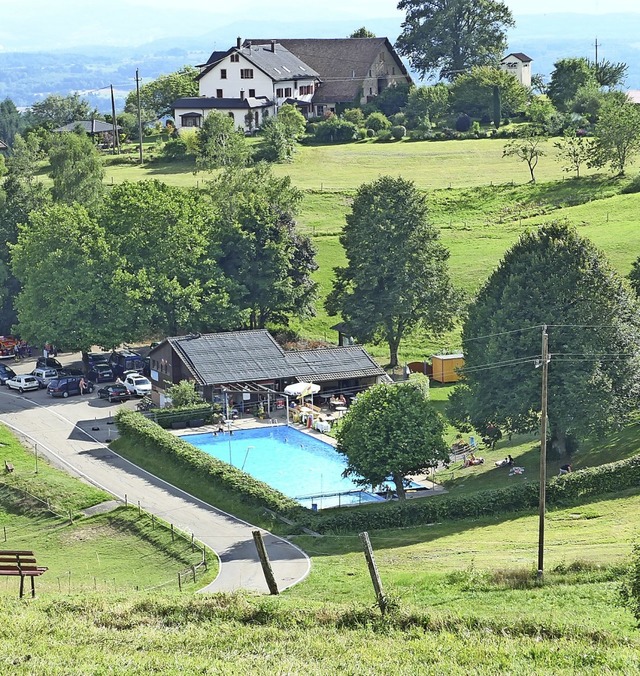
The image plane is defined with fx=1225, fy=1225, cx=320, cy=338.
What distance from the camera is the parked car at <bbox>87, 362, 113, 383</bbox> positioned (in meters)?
71.8

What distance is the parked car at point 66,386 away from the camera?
6931 centimetres

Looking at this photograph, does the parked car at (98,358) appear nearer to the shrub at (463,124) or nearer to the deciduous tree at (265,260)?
the deciduous tree at (265,260)

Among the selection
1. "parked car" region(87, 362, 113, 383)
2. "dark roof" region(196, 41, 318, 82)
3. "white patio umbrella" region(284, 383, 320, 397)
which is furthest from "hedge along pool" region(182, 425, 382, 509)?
"dark roof" region(196, 41, 318, 82)

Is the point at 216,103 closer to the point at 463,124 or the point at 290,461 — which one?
the point at 463,124

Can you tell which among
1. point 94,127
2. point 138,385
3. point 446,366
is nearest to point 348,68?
point 94,127

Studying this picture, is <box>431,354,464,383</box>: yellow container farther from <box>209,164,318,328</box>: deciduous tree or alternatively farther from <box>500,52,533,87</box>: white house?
<box>500,52,533,87</box>: white house

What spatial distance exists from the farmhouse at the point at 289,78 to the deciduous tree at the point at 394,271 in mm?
56465

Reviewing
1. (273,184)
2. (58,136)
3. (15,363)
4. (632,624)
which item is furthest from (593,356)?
(58,136)

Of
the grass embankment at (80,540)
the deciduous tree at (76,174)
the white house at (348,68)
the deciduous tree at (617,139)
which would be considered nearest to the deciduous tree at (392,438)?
the grass embankment at (80,540)

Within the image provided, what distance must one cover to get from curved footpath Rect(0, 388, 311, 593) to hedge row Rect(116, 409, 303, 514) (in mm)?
1193

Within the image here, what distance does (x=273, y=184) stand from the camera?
80.7 metres

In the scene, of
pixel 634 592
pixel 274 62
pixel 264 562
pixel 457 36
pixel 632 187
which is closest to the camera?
pixel 634 592

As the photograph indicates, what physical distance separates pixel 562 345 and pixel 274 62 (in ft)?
301

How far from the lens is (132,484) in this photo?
2104 inches
